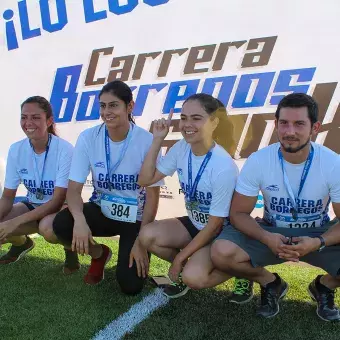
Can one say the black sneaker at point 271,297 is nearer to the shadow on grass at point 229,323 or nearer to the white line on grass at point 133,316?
the shadow on grass at point 229,323

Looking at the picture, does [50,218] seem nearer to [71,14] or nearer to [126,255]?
[126,255]

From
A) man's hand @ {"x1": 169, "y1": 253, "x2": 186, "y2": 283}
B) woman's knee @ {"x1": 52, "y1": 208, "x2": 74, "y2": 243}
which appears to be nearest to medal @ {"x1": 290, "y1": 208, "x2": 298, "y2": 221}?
man's hand @ {"x1": 169, "y1": 253, "x2": 186, "y2": 283}

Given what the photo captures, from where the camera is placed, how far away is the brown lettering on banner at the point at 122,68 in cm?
422

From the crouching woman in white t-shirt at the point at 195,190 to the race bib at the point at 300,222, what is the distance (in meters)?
0.32

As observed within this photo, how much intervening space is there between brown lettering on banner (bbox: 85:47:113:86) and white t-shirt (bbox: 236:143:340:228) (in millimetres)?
2280

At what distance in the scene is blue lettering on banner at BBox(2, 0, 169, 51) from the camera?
4.20 metres

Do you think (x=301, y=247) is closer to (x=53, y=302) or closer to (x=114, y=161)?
(x=114, y=161)

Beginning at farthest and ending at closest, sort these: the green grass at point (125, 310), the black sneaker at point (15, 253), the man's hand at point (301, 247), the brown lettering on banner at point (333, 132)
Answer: the brown lettering on banner at point (333, 132)
the black sneaker at point (15, 253)
the green grass at point (125, 310)
the man's hand at point (301, 247)

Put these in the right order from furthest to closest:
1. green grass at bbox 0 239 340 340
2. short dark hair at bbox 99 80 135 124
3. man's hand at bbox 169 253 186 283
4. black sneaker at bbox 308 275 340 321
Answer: short dark hair at bbox 99 80 135 124 < man's hand at bbox 169 253 186 283 < black sneaker at bbox 308 275 340 321 < green grass at bbox 0 239 340 340

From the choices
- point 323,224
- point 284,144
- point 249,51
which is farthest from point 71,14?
point 323,224

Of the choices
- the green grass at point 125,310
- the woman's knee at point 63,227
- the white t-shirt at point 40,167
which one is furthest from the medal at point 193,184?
the white t-shirt at point 40,167

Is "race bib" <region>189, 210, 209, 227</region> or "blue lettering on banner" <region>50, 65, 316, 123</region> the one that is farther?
"blue lettering on banner" <region>50, 65, 316, 123</region>

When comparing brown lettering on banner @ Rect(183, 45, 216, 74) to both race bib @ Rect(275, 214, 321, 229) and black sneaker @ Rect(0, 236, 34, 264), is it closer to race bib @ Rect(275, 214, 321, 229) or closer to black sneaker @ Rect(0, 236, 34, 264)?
race bib @ Rect(275, 214, 321, 229)

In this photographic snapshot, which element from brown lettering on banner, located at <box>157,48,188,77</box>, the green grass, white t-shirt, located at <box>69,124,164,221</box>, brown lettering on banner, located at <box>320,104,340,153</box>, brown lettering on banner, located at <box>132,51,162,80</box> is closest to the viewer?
the green grass
